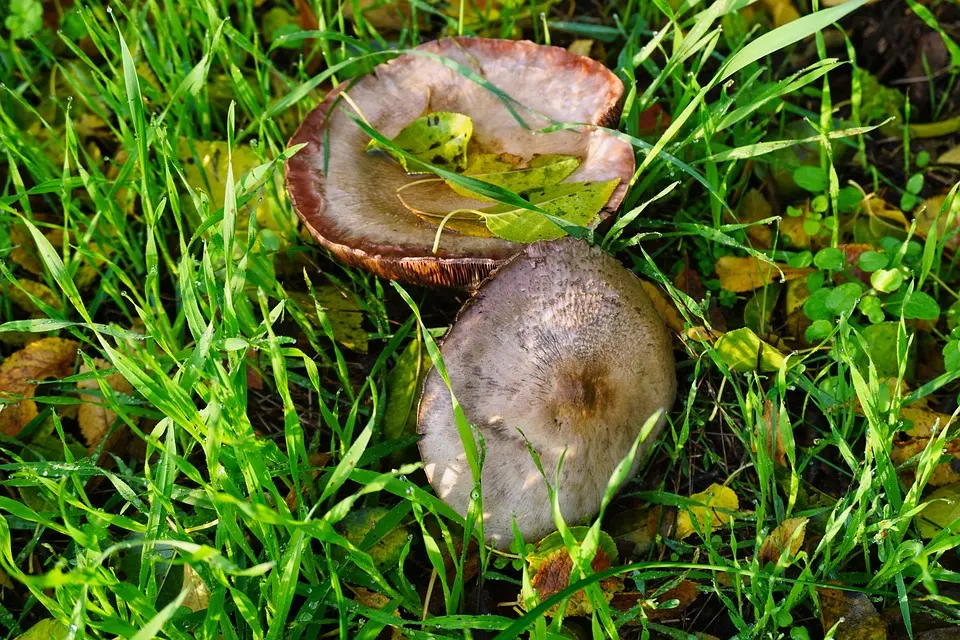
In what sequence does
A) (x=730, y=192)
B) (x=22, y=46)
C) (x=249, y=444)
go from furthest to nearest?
(x=22, y=46) → (x=730, y=192) → (x=249, y=444)

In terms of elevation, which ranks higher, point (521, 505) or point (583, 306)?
point (583, 306)

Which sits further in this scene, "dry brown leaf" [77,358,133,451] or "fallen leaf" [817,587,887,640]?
"dry brown leaf" [77,358,133,451]

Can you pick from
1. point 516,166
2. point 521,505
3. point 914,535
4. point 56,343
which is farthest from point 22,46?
point 914,535

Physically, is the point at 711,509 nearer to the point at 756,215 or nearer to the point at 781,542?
the point at 781,542

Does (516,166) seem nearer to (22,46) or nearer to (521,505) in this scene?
(521,505)

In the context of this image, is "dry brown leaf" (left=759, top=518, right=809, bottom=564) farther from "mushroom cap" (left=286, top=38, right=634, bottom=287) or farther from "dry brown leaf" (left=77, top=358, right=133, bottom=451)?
"dry brown leaf" (left=77, top=358, right=133, bottom=451)

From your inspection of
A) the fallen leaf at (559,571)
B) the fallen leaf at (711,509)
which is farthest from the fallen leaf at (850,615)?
the fallen leaf at (559,571)

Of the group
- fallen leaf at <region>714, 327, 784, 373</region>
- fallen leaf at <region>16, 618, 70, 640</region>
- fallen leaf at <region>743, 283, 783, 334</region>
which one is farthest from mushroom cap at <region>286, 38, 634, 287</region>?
fallen leaf at <region>16, 618, 70, 640</region>
